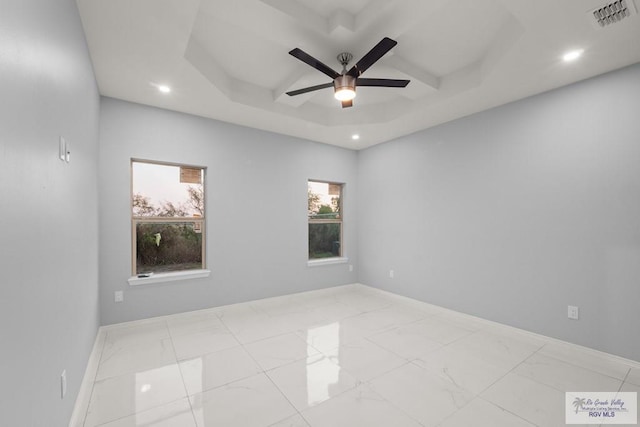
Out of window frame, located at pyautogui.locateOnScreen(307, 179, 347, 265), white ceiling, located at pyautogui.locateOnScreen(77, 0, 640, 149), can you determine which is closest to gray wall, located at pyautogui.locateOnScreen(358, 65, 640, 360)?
white ceiling, located at pyautogui.locateOnScreen(77, 0, 640, 149)

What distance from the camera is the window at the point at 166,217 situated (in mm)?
3473

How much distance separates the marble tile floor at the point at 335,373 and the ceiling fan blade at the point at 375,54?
2.60 m

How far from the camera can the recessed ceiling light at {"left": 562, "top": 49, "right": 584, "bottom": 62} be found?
233 centimetres

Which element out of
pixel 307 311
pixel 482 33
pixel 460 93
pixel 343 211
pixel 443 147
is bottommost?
pixel 307 311

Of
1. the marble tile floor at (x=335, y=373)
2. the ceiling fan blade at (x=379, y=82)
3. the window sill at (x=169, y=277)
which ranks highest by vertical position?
the ceiling fan blade at (x=379, y=82)

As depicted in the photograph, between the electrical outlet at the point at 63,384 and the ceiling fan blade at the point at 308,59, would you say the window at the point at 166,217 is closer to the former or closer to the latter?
the electrical outlet at the point at 63,384

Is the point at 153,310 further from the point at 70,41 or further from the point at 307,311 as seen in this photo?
the point at 70,41

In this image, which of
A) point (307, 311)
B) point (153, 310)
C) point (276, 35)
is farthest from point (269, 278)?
point (276, 35)

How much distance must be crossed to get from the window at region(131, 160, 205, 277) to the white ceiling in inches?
33.8

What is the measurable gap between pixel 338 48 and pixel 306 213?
2.66m

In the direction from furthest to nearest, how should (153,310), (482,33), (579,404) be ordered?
1. (153,310)
2. (482,33)
3. (579,404)

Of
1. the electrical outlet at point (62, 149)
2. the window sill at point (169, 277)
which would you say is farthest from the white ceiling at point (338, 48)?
the window sill at point (169, 277)

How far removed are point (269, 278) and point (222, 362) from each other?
5.86 feet

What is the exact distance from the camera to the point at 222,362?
255 cm
